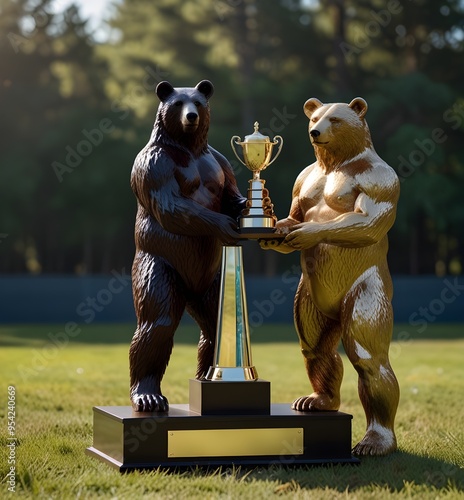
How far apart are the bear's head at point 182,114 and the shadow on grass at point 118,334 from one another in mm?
9544

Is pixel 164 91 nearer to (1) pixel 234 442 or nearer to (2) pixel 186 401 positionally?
(1) pixel 234 442

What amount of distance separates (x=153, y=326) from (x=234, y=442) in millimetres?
783

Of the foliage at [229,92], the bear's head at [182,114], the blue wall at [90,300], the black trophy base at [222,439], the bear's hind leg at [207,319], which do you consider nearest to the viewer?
the black trophy base at [222,439]

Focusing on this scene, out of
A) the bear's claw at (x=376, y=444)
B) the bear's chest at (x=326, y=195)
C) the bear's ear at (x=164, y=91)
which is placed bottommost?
the bear's claw at (x=376, y=444)

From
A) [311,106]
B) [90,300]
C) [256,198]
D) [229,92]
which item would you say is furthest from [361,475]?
[229,92]

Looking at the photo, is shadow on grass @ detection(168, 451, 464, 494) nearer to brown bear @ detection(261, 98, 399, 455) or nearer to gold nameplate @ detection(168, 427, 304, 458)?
gold nameplate @ detection(168, 427, 304, 458)

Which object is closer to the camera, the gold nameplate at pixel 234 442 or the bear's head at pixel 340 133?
the gold nameplate at pixel 234 442

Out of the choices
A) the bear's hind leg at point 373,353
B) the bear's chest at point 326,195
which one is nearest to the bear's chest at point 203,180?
the bear's chest at point 326,195

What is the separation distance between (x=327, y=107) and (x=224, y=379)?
1677mm

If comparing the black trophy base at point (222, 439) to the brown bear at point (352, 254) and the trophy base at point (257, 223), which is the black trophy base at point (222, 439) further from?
the trophy base at point (257, 223)

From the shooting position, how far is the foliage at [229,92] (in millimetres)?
23094

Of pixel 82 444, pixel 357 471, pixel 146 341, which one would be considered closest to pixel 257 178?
pixel 146 341

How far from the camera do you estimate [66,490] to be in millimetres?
4340

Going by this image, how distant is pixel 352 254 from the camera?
17.2ft
